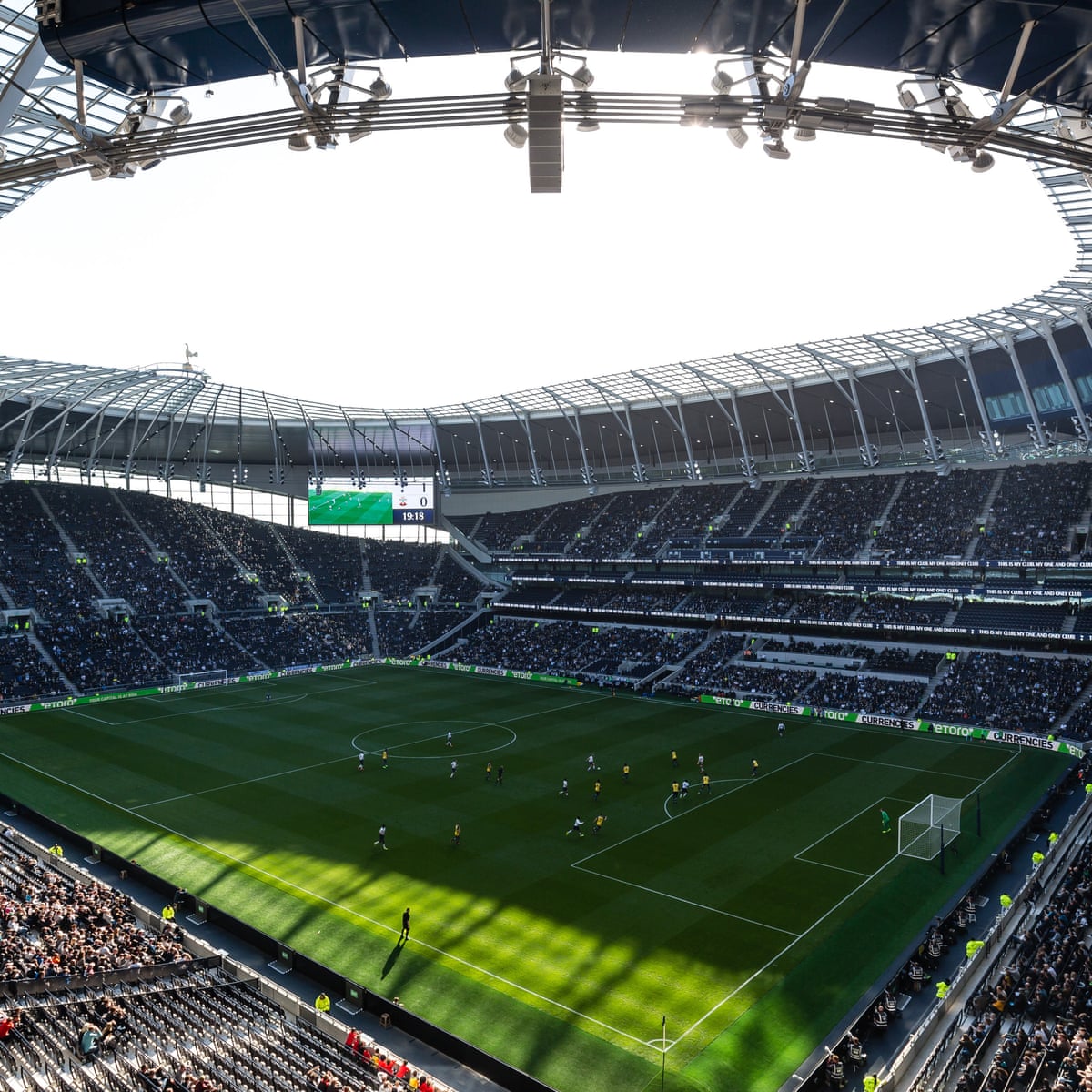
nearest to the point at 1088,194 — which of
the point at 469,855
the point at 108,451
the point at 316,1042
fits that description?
the point at 469,855

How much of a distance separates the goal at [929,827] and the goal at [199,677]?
161 feet

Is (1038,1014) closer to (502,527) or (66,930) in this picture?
(66,930)

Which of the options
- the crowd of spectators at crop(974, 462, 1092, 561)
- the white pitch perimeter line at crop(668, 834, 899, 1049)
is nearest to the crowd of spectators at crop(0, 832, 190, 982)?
the white pitch perimeter line at crop(668, 834, 899, 1049)

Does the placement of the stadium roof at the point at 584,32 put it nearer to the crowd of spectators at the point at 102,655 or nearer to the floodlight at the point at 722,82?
the floodlight at the point at 722,82

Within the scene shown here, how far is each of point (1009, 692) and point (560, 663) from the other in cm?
3107

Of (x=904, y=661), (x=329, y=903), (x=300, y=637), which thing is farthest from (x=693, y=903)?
(x=300, y=637)

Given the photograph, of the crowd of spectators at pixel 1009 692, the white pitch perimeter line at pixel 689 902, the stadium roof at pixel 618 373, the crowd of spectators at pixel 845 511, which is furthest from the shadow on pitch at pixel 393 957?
the crowd of spectators at pixel 845 511

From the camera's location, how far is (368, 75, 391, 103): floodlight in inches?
347

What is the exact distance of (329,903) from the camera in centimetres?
2562

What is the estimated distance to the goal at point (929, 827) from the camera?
29.1m

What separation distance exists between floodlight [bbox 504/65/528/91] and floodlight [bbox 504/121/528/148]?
1.20 ft

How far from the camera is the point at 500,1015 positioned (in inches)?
785

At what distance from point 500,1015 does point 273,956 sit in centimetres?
676

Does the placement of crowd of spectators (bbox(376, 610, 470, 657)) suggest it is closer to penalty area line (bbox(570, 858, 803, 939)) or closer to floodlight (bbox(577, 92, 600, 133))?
penalty area line (bbox(570, 858, 803, 939))
